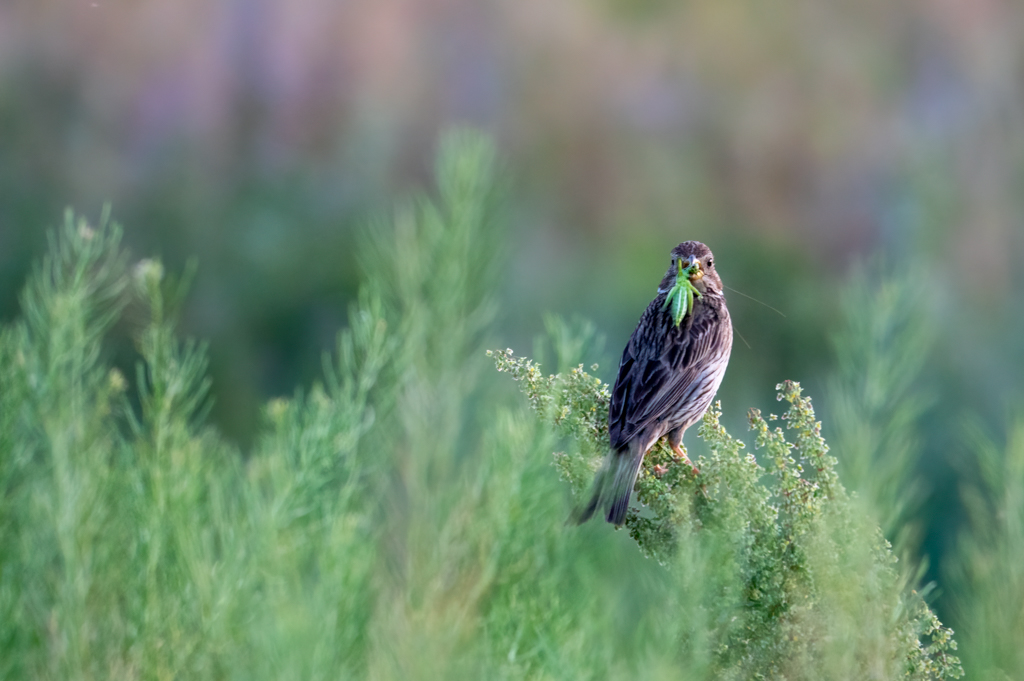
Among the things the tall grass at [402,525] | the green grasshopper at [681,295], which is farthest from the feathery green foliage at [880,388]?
the green grasshopper at [681,295]

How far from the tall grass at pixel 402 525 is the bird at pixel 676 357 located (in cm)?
89

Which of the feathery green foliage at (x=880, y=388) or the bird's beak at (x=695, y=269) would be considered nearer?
the feathery green foliage at (x=880, y=388)

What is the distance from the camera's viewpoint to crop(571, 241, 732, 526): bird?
104 inches

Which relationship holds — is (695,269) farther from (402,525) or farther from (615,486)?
(402,525)

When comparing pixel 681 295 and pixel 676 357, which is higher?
pixel 681 295

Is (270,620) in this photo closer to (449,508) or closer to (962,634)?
(449,508)

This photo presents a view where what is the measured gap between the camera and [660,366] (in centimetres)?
297

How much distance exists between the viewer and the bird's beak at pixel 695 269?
3.10 metres

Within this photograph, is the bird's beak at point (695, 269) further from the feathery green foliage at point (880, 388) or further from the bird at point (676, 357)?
the feathery green foliage at point (880, 388)

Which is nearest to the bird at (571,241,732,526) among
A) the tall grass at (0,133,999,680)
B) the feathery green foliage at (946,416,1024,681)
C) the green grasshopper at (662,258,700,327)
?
the green grasshopper at (662,258,700,327)

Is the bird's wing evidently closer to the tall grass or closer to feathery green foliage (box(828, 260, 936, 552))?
the tall grass

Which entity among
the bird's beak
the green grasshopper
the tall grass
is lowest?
the tall grass

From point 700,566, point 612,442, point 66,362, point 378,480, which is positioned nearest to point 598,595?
point 700,566

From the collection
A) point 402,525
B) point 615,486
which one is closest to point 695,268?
point 615,486
